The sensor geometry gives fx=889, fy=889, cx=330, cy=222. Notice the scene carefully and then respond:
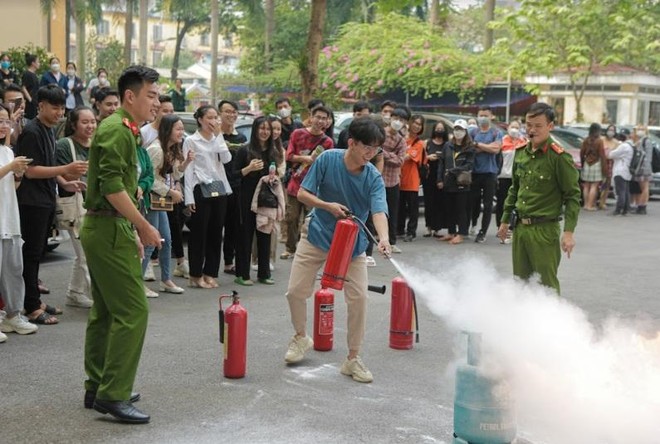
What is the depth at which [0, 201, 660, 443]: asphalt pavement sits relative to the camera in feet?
17.2

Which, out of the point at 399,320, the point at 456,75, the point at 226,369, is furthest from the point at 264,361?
the point at 456,75

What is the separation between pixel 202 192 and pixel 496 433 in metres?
5.30

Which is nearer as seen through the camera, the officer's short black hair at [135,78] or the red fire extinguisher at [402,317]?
the officer's short black hair at [135,78]


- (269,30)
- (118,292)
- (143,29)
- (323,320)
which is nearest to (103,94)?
(323,320)

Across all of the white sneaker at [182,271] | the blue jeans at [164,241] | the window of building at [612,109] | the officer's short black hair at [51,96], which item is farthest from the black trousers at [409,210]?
the window of building at [612,109]

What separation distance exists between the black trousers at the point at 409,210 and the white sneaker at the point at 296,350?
6881 millimetres

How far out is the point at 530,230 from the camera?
7.00 m

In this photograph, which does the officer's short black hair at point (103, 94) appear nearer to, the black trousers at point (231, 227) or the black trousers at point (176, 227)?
the black trousers at point (176, 227)

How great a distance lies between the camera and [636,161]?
1902 cm

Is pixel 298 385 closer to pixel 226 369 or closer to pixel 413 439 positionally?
pixel 226 369

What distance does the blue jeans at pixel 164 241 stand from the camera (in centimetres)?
892

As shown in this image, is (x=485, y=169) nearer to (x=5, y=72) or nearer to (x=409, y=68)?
(x=5, y=72)

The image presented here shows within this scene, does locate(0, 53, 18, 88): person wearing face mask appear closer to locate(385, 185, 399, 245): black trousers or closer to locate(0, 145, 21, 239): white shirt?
locate(385, 185, 399, 245): black trousers

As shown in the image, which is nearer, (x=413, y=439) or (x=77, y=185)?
(x=413, y=439)
